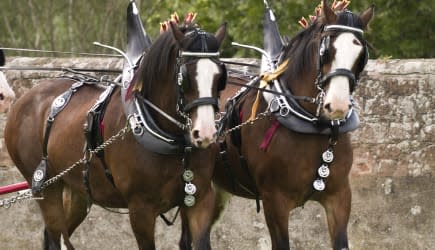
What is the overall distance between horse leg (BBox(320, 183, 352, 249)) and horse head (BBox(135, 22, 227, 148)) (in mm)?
1085

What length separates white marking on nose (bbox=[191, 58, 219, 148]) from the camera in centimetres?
609

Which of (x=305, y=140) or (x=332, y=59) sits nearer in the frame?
(x=332, y=59)

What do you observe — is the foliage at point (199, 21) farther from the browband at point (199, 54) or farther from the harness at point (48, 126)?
the browband at point (199, 54)

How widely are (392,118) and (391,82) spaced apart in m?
0.27

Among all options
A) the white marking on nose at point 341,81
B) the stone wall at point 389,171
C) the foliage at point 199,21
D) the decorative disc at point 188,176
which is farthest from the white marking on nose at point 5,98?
the foliage at point 199,21

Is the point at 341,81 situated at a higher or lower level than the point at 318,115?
higher

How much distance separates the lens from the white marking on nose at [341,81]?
6.33m

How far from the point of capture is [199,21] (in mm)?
14820

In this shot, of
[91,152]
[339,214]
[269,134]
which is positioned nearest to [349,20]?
[269,134]

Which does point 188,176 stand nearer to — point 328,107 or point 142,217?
point 142,217

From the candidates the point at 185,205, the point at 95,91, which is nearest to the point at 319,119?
the point at 185,205

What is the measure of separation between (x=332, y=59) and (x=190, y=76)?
840 millimetres

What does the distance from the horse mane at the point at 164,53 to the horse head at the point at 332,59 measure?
2.19ft

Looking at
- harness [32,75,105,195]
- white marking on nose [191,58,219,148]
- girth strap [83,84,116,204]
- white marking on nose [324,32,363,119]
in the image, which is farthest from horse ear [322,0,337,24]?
harness [32,75,105,195]
